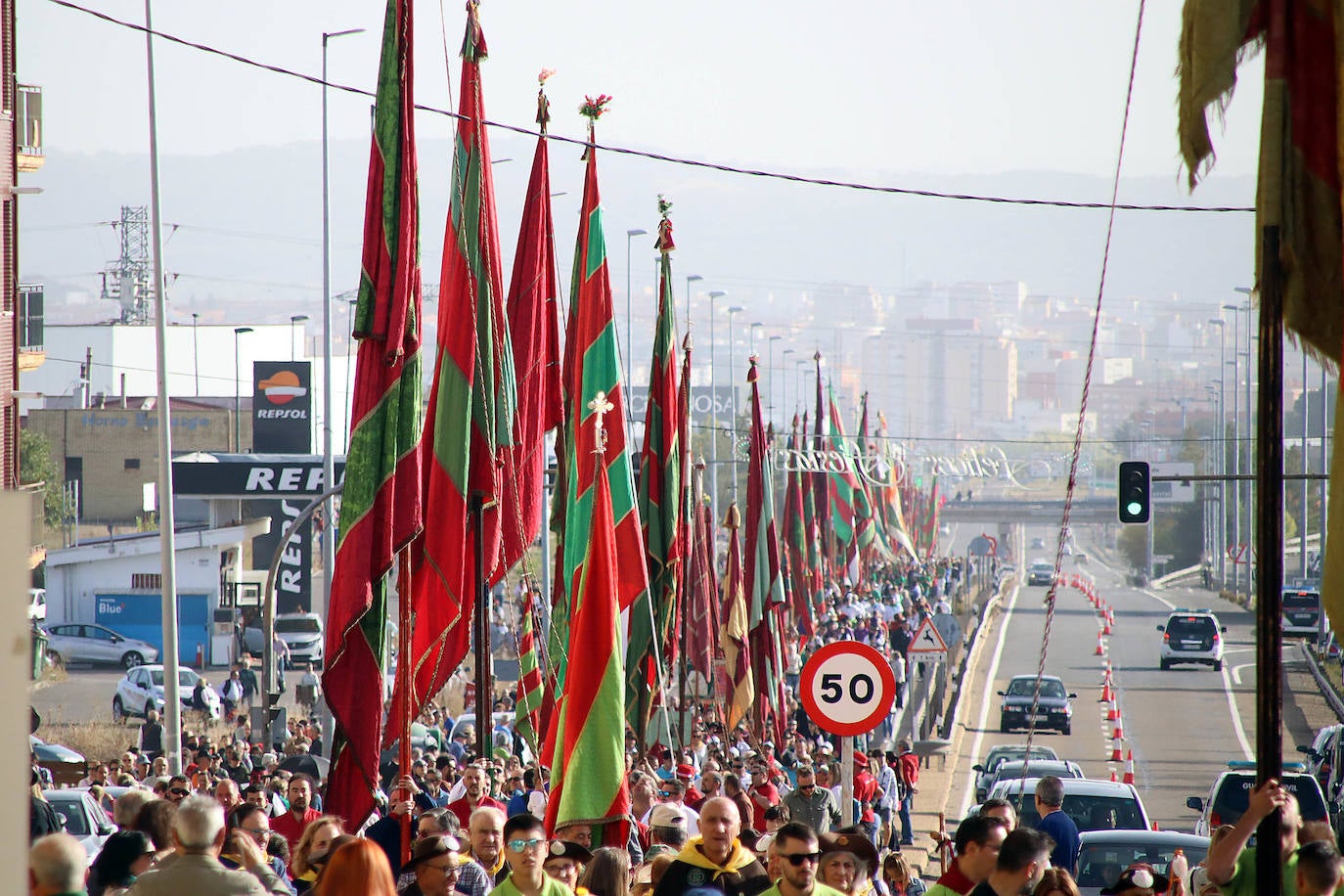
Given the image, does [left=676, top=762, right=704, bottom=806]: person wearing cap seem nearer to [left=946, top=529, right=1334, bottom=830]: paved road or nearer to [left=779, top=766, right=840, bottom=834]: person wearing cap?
[left=779, top=766, right=840, bottom=834]: person wearing cap

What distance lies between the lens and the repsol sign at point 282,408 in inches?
2515

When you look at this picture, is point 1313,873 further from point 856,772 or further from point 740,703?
point 740,703

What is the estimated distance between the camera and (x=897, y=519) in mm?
73562

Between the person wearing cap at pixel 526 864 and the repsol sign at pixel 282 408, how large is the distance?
57.1 m

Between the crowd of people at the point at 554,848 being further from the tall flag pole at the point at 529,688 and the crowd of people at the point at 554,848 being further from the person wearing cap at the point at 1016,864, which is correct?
the tall flag pole at the point at 529,688

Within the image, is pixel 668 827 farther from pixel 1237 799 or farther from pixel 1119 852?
pixel 1237 799

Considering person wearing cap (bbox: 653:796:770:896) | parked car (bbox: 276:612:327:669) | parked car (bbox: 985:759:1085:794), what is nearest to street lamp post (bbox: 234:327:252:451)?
parked car (bbox: 276:612:327:669)

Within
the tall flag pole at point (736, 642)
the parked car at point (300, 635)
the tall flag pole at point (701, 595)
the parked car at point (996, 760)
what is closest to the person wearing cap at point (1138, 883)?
the tall flag pole at point (736, 642)

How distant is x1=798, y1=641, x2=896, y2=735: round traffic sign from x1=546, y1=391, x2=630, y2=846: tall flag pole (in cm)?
126

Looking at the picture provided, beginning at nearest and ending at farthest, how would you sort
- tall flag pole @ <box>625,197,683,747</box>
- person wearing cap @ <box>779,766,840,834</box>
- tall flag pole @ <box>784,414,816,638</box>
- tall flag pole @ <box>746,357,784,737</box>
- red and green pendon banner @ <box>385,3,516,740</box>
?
1. red and green pendon banner @ <box>385,3,516,740</box>
2. person wearing cap @ <box>779,766,840,834</box>
3. tall flag pole @ <box>625,197,683,747</box>
4. tall flag pole @ <box>746,357,784,737</box>
5. tall flag pole @ <box>784,414,816,638</box>

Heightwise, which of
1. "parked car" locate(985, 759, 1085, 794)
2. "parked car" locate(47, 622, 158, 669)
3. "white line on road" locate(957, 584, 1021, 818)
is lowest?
"white line on road" locate(957, 584, 1021, 818)

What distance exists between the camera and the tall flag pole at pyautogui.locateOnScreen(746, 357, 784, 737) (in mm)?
23562

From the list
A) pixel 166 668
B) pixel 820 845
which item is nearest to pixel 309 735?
pixel 166 668

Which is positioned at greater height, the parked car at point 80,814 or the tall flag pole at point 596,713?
the tall flag pole at point 596,713
